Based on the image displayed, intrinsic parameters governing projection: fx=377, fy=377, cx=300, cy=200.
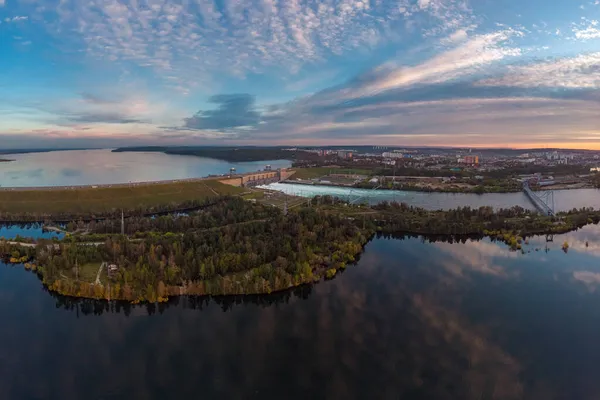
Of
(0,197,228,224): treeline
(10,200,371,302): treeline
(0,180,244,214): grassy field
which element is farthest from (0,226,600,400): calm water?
(0,180,244,214): grassy field

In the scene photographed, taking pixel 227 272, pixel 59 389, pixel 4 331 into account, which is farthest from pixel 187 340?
pixel 4 331

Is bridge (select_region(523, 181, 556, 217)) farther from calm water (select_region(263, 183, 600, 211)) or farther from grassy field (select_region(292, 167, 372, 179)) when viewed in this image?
grassy field (select_region(292, 167, 372, 179))

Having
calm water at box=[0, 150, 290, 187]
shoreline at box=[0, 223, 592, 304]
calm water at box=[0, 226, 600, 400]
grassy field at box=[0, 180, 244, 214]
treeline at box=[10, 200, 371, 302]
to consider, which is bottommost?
calm water at box=[0, 226, 600, 400]

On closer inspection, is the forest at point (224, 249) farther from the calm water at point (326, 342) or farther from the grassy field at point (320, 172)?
the grassy field at point (320, 172)

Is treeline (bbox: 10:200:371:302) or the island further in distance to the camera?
the island

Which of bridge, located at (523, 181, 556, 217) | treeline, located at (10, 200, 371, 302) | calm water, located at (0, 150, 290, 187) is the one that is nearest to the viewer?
treeline, located at (10, 200, 371, 302)

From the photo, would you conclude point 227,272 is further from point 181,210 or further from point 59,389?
point 181,210

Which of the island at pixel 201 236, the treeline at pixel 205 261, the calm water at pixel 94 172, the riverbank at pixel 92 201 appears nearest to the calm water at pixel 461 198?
the island at pixel 201 236
